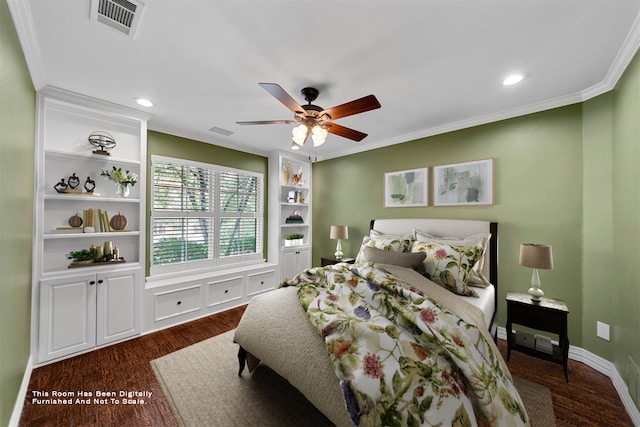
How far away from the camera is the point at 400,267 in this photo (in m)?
2.38

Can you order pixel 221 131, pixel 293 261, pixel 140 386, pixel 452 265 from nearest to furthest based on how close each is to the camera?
1. pixel 140 386
2. pixel 452 265
3. pixel 221 131
4. pixel 293 261

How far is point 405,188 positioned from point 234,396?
316cm

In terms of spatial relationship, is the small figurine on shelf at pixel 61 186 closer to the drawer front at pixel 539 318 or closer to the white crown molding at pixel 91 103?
the white crown molding at pixel 91 103

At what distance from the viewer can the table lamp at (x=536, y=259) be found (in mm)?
2223

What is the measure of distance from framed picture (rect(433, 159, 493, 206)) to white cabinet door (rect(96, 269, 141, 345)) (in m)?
3.87

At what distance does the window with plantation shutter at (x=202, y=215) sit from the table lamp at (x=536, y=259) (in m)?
3.74

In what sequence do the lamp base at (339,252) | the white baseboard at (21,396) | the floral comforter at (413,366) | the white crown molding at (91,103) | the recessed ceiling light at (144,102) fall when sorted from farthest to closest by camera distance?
the lamp base at (339,252), the recessed ceiling light at (144,102), the white crown molding at (91,103), the white baseboard at (21,396), the floral comforter at (413,366)

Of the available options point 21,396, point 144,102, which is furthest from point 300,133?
point 21,396

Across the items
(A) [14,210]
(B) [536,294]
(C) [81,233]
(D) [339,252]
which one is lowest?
(B) [536,294]

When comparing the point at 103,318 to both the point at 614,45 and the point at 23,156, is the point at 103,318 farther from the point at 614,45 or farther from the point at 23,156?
the point at 614,45

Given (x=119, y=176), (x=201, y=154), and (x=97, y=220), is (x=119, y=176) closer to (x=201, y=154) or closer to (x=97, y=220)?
(x=97, y=220)

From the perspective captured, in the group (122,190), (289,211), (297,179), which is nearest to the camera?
(122,190)

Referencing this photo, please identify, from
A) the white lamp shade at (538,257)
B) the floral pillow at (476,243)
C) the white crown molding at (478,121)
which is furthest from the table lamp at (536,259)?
the white crown molding at (478,121)

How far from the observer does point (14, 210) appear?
161cm
